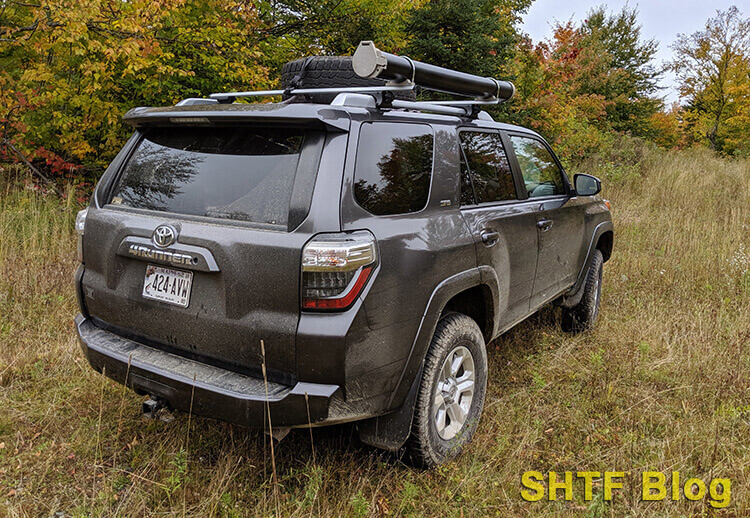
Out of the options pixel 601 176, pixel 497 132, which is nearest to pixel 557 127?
pixel 601 176

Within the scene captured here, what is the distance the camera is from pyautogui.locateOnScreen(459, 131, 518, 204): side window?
3.14 meters

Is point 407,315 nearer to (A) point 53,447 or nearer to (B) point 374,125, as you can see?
(B) point 374,125

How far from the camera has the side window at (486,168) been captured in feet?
10.3

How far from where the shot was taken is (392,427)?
97.2 inches

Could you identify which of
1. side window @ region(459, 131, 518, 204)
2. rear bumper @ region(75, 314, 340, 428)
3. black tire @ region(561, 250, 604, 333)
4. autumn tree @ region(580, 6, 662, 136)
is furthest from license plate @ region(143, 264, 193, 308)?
autumn tree @ region(580, 6, 662, 136)

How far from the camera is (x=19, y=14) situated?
6.88 meters

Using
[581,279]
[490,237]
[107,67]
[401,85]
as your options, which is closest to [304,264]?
[401,85]

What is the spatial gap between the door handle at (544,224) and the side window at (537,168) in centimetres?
21

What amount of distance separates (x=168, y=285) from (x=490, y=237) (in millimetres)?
1754

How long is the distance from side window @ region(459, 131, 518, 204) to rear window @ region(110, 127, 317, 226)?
114cm

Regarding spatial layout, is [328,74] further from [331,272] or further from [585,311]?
[585,311]

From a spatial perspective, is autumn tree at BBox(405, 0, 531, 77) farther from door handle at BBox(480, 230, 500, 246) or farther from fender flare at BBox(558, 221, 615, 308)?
door handle at BBox(480, 230, 500, 246)

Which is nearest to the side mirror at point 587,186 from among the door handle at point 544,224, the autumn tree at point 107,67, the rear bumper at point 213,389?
the door handle at point 544,224

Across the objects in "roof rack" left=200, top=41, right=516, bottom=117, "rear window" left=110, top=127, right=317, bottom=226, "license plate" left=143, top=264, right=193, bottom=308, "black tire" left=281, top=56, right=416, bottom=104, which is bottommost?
"license plate" left=143, top=264, right=193, bottom=308
